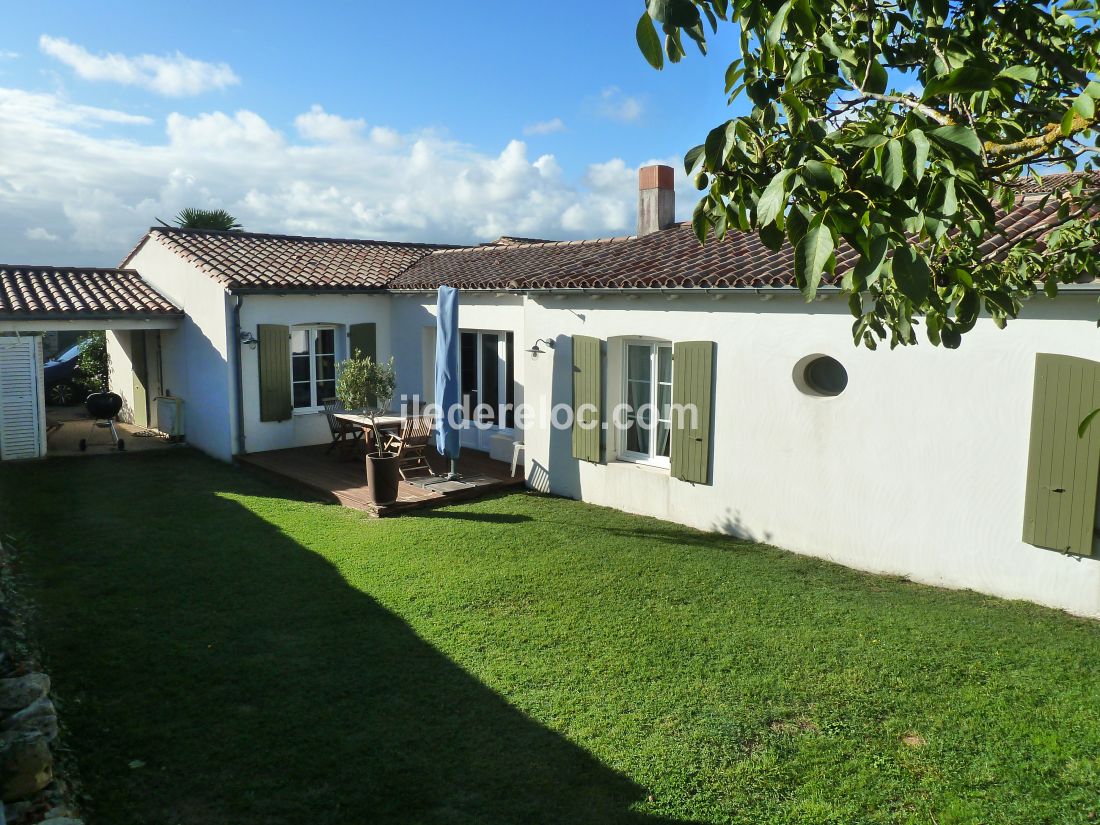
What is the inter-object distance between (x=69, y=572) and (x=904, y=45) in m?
9.35

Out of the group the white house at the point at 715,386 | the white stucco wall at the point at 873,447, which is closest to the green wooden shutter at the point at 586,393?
the white house at the point at 715,386

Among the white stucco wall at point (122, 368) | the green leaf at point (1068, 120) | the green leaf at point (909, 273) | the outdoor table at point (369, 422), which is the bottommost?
the outdoor table at point (369, 422)

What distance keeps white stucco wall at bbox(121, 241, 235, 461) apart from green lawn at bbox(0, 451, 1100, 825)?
17.2ft

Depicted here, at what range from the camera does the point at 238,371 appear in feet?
49.0

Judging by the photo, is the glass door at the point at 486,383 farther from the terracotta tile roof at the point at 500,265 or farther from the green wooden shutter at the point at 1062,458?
the green wooden shutter at the point at 1062,458

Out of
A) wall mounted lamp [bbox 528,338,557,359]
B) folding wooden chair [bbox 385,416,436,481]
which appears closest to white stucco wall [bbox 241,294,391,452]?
folding wooden chair [bbox 385,416,436,481]

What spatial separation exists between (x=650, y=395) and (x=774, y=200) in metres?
9.15

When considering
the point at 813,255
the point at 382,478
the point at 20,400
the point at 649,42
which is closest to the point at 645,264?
the point at 382,478

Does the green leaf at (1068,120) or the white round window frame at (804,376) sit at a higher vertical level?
the green leaf at (1068,120)

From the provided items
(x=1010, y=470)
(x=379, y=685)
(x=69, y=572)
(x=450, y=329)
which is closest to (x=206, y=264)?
(x=450, y=329)

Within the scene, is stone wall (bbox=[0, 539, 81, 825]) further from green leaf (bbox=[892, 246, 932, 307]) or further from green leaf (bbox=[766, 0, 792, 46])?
green leaf (bbox=[766, 0, 792, 46])

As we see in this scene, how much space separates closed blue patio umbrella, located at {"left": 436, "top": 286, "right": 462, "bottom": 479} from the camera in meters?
12.4

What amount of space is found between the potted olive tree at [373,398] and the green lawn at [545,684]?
132 cm

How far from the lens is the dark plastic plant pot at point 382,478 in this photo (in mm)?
11523
